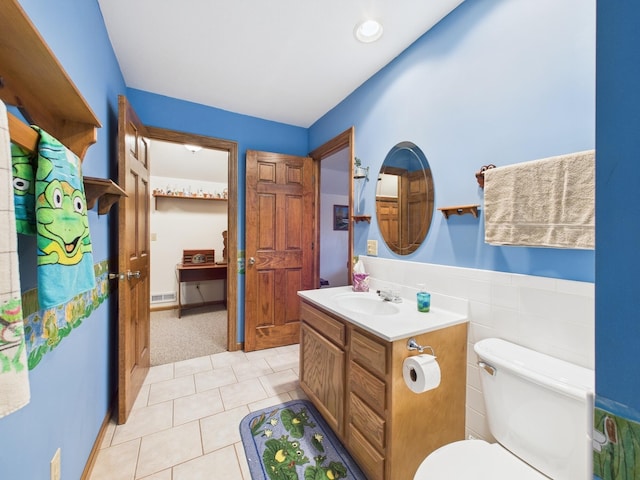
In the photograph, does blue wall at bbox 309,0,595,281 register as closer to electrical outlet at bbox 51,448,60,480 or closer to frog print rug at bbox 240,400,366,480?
frog print rug at bbox 240,400,366,480

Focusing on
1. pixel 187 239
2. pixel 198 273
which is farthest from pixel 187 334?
pixel 187 239

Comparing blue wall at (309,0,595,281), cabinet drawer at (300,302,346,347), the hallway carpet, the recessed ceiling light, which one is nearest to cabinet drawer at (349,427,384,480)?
cabinet drawer at (300,302,346,347)

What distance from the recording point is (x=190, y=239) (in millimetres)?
4438

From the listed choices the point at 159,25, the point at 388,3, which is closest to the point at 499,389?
the point at 388,3

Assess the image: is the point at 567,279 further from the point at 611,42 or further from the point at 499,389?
the point at 611,42

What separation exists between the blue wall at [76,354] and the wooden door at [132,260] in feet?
0.31

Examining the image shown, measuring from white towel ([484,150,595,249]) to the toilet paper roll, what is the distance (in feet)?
1.99

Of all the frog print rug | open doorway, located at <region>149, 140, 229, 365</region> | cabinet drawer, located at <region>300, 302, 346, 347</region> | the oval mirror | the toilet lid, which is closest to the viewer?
the toilet lid

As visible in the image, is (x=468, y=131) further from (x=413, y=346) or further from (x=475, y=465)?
(x=475, y=465)

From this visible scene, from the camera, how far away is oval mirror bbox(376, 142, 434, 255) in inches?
64.7

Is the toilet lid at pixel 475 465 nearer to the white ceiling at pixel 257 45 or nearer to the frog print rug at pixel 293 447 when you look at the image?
the frog print rug at pixel 293 447

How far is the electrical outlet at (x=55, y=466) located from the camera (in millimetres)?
947

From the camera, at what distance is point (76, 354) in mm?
1202

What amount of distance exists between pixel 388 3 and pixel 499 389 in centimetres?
196
